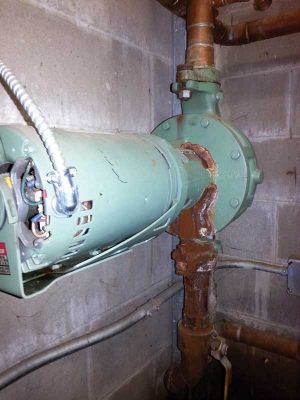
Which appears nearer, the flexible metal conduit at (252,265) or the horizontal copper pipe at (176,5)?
the horizontal copper pipe at (176,5)

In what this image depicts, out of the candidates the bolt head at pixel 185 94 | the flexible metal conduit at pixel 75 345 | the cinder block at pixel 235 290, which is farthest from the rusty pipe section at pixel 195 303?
the bolt head at pixel 185 94

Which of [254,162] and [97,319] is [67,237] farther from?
[254,162]

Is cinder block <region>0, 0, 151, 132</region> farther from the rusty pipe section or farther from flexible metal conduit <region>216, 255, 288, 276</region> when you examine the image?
flexible metal conduit <region>216, 255, 288, 276</region>

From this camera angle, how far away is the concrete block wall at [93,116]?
82 cm

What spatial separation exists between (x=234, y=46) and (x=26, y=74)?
85 cm

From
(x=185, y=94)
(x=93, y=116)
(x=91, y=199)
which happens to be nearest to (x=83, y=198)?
(x=91, y=199)

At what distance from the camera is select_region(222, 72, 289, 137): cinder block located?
1.19 meters

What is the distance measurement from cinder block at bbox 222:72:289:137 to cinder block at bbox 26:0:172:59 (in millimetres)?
314

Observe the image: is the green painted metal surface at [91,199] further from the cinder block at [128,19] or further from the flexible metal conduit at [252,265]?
the flexible metal conduit at [252,265]

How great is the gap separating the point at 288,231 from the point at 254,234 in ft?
0.43

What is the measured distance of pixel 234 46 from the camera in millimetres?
1271

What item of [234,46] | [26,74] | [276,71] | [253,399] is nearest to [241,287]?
[253,399]

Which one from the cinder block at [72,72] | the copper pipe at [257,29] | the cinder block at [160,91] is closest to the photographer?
the cinder block at [72,72]

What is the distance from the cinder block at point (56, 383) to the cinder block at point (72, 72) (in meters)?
0.71
